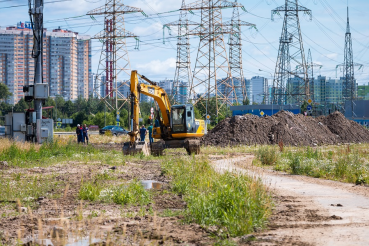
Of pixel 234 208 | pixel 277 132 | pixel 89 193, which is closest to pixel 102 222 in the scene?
pixel 234 208

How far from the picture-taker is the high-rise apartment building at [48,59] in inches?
6885

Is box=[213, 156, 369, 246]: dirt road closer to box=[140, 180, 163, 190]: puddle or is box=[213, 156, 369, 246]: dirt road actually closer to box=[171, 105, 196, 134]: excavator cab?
box=[140, 180, 163, 190]: puddle

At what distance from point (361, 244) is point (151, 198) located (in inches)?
231

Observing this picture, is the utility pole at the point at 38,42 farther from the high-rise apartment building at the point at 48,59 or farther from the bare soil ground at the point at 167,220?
the high-rise apartment building at the point at 48,59

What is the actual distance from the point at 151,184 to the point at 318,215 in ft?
21.1

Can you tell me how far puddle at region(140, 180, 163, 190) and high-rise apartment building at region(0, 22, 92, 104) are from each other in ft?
516

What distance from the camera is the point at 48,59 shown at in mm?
175125

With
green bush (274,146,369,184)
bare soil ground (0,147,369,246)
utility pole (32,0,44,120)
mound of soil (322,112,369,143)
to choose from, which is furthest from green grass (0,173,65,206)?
mound of soil (322,112,369,143)

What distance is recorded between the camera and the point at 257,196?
9.23 metres

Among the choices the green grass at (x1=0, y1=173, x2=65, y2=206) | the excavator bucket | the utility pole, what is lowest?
the green grass at (x1=0, y1=173, x2=65, y2=206)

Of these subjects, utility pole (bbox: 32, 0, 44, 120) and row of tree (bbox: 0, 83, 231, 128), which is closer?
utility pole (bbox: 32, 0, 44, 120)

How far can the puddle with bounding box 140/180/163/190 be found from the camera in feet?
47.5

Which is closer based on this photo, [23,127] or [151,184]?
[151,184]

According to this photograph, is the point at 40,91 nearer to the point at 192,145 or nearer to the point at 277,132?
the point at 192,145
